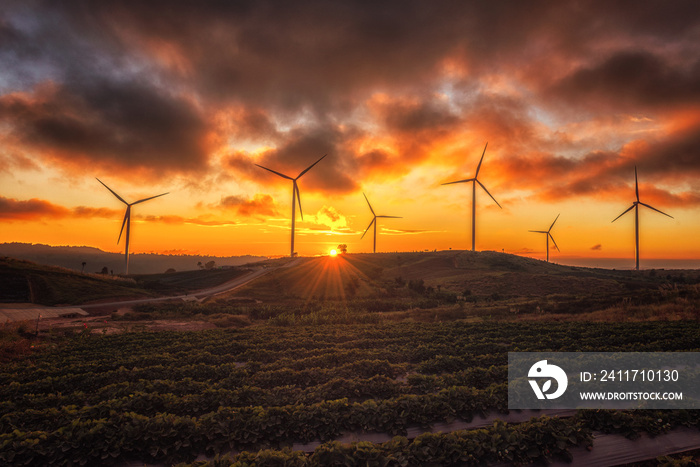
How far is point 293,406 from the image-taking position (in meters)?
13.5

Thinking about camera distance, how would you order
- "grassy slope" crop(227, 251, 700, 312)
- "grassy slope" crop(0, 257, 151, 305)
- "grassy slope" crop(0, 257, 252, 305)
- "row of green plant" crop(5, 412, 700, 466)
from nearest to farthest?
"row of green plant" crop(5, 412, 700, 466), "grassy slope" crop(227, 251, 700, 312), "grassy slope" crop(0, 257, 252, 305), "grassy slope" crop(0, 257, 151, 305)

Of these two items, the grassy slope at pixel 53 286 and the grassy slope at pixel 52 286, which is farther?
the grassy slope at pixel 52 286

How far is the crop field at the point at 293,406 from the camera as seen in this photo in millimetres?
10680

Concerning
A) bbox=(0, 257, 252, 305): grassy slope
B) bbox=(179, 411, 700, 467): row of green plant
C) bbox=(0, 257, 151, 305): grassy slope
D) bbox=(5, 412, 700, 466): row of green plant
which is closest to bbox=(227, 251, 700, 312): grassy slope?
bbox=(0, 257, 252, 305): grassy slope

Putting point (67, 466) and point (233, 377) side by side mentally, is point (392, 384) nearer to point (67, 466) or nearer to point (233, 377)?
point (233, 377)

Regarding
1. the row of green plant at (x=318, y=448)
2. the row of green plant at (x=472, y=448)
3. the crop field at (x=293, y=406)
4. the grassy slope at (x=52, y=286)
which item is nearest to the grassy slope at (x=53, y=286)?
the grassy slope at (x=52, y=286)

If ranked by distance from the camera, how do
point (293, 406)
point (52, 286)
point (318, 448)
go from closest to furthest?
point (318, 448), point (293, 406), point (52, 286)

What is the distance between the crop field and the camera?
10.7 meters

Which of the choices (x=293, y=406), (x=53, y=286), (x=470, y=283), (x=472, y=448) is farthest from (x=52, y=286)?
(x=470, y=283)

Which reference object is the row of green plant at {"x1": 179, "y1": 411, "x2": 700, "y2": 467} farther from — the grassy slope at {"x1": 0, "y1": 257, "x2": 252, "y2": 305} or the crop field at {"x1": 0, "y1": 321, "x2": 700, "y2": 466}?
the grassy slope at {"x1": 0, "y1": 257, "x2": 252, "y2": 305}

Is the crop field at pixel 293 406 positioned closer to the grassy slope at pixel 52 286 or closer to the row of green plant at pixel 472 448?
the row of green plant at pixel 472 448

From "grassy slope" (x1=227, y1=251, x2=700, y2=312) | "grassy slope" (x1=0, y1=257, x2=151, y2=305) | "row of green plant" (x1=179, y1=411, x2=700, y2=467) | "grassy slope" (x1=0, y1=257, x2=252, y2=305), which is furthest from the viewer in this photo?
"grassy slope" (x1=0, y1=257, x2=151, y2=305)

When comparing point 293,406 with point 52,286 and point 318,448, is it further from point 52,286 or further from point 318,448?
→ point 52,286

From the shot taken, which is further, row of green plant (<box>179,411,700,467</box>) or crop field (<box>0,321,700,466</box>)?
crop field (<box>0,321,700,466</box>)
